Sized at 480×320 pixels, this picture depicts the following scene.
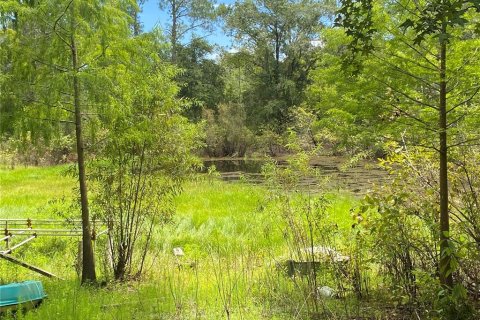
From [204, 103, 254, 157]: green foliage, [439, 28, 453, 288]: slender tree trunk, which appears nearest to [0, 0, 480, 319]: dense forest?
[439, 28, 453, 288]: slender tree trunk

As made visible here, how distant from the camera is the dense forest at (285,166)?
3.76 meters

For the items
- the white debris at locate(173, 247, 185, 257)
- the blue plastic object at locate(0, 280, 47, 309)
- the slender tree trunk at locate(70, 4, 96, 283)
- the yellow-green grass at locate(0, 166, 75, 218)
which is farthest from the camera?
the yellow-green grass at locate(0, 166, 75, 218)

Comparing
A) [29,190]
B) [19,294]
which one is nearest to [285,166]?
[19,294]

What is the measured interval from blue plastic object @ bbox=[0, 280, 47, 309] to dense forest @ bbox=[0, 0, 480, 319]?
210 mm

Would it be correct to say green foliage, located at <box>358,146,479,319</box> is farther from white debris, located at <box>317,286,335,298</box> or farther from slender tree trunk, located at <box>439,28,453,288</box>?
white debris, located at <box>317,286,335,298</box>

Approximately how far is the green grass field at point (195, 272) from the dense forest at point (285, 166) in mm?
37

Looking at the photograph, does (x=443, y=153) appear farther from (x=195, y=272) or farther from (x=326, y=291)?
(x=195, y=272)

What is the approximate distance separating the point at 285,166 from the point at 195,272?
1.95 meters

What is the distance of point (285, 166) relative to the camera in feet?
17.4

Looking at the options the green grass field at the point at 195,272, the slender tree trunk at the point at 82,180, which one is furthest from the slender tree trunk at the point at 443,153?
the slender tree trunk at the point at 82,180

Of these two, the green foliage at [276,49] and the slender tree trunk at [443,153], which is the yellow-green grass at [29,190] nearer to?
the slender tree trunk at [443,153]

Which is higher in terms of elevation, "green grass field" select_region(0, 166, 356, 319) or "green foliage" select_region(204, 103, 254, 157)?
"green foliage" select_region(204, 103, 254, 157)

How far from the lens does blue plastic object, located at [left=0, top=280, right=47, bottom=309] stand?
4.36m

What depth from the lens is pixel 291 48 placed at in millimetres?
33781
